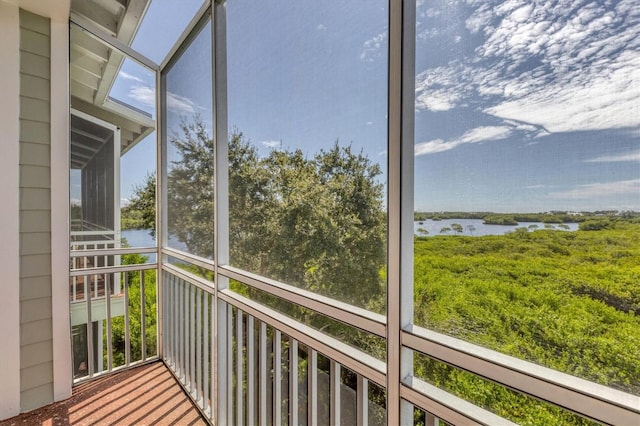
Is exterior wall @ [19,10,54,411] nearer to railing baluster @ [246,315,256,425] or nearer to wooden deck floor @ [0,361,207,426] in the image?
wooden deck floor @ [0,361,207,426]

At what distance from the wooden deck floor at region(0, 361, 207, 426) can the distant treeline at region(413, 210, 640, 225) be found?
2.17 m

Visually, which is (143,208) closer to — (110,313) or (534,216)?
(110,313)

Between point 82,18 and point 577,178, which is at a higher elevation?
point 82,18

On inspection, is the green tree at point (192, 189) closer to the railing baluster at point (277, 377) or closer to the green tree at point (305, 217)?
the green tree at point (305, 217)

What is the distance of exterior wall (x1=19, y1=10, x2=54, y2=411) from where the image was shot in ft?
7.01

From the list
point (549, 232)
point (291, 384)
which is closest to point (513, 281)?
point (549, 232)

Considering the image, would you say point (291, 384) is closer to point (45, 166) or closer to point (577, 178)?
point (577, 178)

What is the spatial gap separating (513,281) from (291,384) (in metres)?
1.07

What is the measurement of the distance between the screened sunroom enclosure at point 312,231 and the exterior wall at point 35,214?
244 millimetres

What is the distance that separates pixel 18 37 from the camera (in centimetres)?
209

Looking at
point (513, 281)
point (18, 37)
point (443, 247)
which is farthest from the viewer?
point (18, 37)

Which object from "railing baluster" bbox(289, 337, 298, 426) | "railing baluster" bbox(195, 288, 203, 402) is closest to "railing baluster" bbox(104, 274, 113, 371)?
"railing baluster" bbox(195, 288, 203, 402)

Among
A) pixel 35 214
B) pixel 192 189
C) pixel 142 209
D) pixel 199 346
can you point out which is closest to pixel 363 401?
pixel 199 346

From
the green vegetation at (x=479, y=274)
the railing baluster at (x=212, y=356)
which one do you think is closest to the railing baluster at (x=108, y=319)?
the railing baluster at (x=212, y=356)
